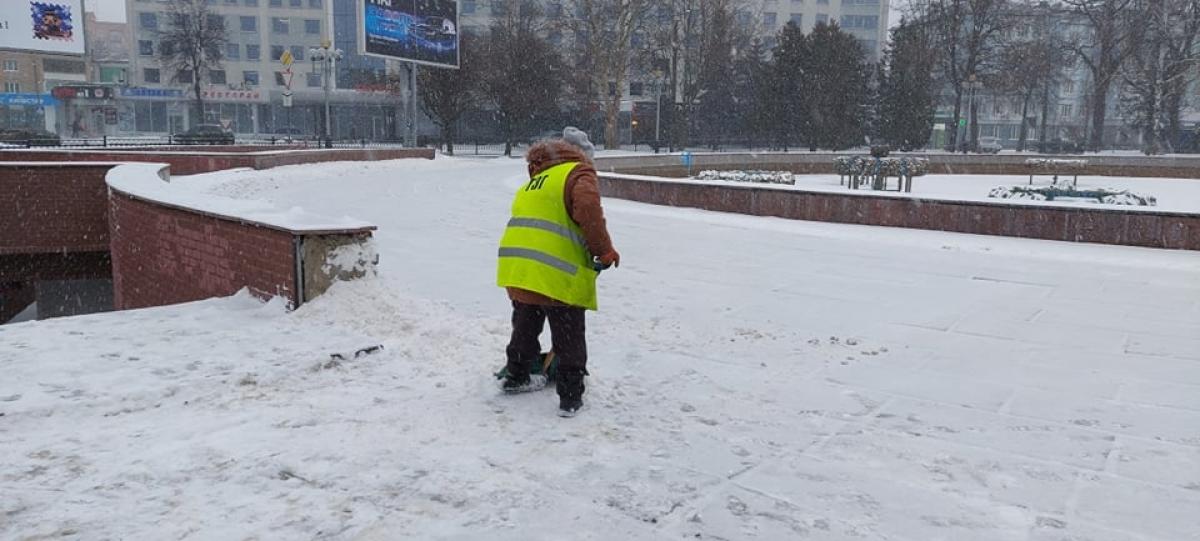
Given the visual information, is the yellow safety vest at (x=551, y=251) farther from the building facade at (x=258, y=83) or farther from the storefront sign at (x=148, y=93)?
the storefront sign at (x=148, y=93)

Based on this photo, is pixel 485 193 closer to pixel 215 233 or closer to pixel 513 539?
pixel 215 233

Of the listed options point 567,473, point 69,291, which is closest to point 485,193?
point 69,291

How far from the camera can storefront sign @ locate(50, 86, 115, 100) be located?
61.5m

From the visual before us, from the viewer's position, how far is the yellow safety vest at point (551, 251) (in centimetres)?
454

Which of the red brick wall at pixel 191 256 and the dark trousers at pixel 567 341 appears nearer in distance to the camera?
the dark trousers at pixel 567 341

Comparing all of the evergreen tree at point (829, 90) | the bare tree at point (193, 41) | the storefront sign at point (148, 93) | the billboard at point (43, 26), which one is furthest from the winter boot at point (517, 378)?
the storefront sign at point (148, 93)

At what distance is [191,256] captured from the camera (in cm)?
795

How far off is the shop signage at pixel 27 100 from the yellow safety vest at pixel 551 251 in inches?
2808

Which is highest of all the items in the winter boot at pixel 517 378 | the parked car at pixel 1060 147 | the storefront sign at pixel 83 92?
the storefront sign at pixel 83 92

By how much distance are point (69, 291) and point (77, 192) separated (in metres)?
4.62

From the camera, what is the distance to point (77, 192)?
15023 mm

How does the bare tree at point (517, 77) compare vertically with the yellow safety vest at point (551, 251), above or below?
above

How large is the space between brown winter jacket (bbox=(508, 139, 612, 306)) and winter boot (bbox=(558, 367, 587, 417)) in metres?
0.38

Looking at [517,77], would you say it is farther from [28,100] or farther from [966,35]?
[28,100]
